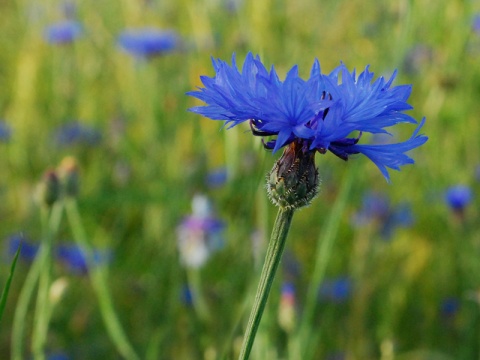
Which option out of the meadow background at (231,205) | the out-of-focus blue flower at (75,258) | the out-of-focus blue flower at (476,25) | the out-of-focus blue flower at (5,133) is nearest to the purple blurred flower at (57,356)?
the meadow background at (231,205)

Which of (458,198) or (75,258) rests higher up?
(458,198)

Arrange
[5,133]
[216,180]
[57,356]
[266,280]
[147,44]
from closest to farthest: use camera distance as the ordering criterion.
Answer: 1. [266,280]
2. [57,356]
3. [216,180]
4. [5,133]
5. [147,44]

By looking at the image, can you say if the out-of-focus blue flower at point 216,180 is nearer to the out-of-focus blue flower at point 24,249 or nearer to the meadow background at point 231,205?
the meadow background at point 231,205

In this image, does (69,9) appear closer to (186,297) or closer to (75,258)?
(75,258)

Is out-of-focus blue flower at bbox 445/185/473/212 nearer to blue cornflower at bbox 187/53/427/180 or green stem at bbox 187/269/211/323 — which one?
green stem at bbox 187/269/211/323

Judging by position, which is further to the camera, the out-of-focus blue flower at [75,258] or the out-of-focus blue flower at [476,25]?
the out-of-focus blue flower at [476,25]

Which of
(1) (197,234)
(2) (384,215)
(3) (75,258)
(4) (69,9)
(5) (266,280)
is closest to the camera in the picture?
(5) (266,280)

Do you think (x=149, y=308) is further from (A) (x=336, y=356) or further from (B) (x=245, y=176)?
(B) (x=245, y=176)

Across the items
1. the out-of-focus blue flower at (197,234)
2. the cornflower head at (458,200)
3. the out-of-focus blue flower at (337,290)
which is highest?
the cornflower head at (458,200)

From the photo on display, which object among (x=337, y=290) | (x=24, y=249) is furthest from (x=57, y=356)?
(x=337, y=290)
